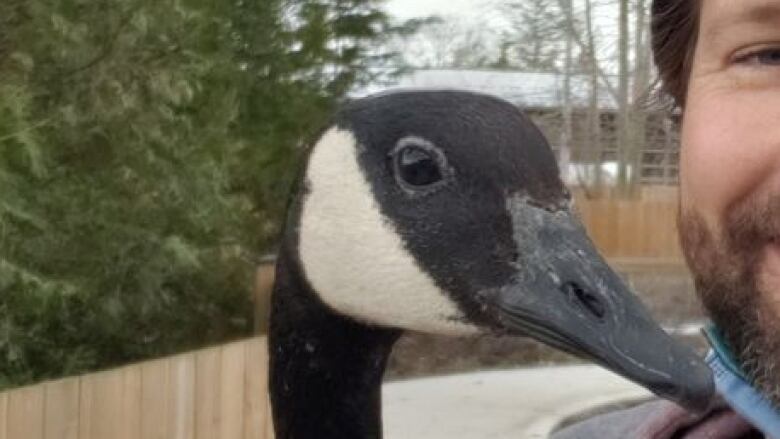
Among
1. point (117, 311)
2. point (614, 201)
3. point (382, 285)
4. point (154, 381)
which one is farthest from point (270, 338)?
point (614, 201)

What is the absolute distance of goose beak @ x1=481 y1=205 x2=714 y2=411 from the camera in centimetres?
117

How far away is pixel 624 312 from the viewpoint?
121cm

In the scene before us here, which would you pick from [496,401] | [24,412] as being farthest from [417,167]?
[496,401]

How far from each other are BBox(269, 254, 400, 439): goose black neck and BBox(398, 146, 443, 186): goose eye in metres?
0.16

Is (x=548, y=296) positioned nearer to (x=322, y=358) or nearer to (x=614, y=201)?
(x=322, y=358)

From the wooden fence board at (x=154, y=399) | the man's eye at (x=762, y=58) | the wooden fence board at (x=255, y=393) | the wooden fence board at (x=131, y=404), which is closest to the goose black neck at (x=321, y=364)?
the man's eye at (x=762, y=58)

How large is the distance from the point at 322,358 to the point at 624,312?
354 millimetres

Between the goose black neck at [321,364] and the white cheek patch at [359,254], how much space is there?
4 centimetres

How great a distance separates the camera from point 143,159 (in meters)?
4.33

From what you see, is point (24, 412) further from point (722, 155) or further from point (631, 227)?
point (631, 227)

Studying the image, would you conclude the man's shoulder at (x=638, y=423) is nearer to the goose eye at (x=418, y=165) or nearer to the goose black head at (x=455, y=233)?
the goose black head at (x=455, y=233)

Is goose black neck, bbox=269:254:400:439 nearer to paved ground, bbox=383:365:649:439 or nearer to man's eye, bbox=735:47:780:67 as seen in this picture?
man's eye, bbox=735:47:780:67

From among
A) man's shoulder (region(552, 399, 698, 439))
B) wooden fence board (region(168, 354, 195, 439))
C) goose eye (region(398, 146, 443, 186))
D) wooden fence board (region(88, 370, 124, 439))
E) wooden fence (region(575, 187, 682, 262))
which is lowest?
wooden fence (region(575, 187, 682, 262))

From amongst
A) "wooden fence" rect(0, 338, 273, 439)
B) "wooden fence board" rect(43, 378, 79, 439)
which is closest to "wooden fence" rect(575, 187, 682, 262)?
"wooden fence" rect(0, 338, 273, 439)
